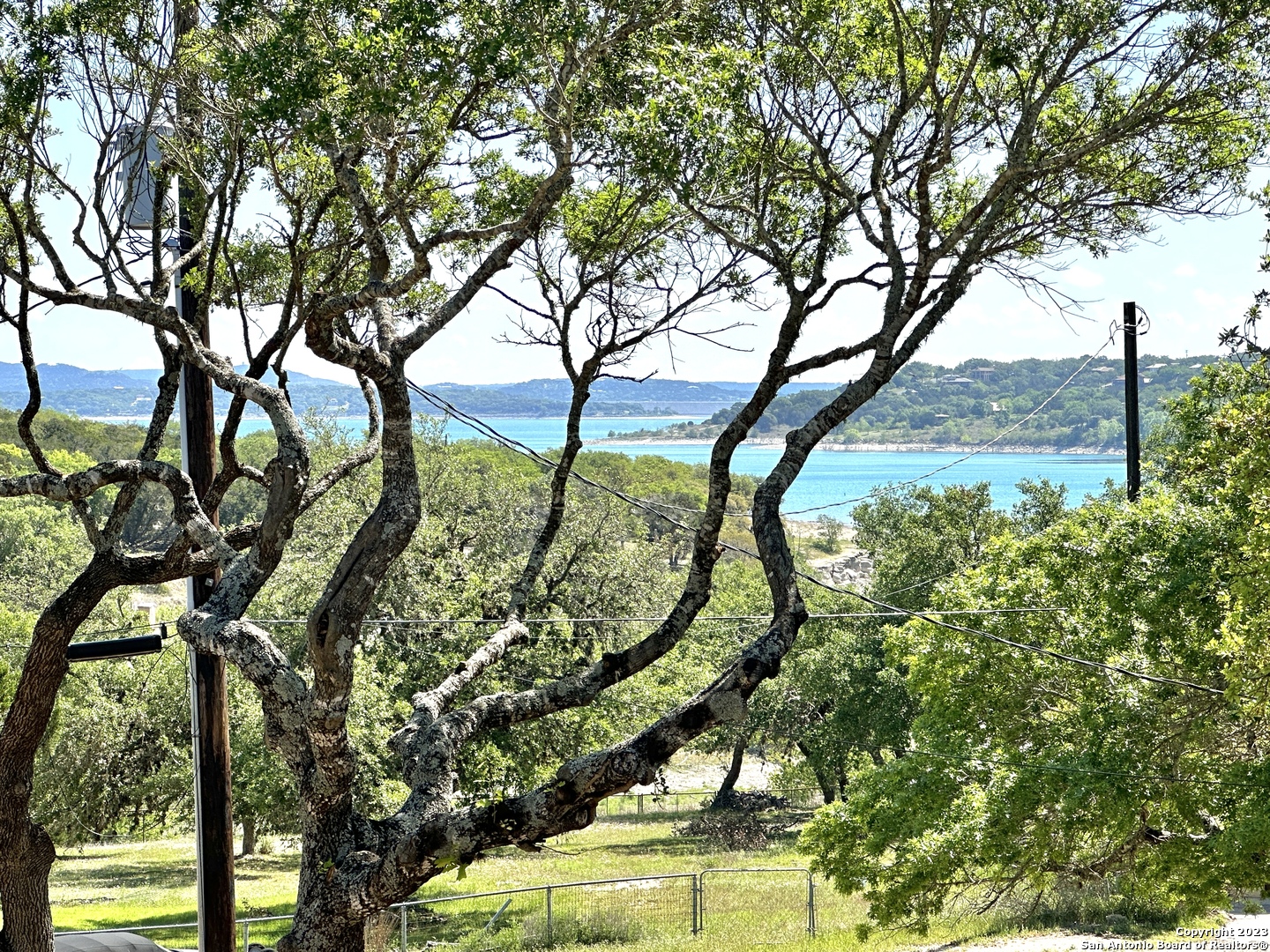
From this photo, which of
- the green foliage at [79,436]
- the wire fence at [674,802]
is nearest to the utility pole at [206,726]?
the wire fence at [674,802]

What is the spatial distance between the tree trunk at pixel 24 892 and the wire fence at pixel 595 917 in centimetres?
604

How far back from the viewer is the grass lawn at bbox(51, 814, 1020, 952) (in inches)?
555

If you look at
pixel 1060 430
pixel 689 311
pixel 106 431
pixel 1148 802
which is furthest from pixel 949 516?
pixel 106 431

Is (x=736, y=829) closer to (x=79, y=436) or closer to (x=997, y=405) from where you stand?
(x=997, y=405)

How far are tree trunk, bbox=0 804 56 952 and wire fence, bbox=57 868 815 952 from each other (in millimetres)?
6041

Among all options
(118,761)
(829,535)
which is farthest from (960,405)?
(118,761)

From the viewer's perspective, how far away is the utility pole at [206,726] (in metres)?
7.46

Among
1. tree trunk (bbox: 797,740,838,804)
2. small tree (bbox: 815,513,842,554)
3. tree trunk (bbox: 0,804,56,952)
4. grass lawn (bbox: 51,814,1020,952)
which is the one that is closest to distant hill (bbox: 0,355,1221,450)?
tree trunk (bbox: 797,740,838,804)

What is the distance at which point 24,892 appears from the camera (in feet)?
22.2

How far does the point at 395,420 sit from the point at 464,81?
7.08 feet

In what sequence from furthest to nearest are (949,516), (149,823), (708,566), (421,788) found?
1. (949,516)
2. (149,823)
3. (708,566)
4. (421,788)

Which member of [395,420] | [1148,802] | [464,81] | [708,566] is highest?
[464,81]

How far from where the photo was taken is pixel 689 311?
7887mm

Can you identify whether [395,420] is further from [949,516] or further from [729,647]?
[729,647]
